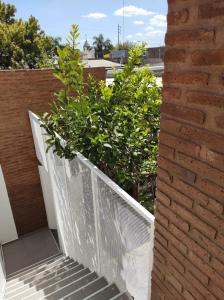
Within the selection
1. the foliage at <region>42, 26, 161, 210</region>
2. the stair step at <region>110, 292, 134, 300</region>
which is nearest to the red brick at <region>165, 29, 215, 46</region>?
the foliage at <region>42, 26, 161, 210</region>

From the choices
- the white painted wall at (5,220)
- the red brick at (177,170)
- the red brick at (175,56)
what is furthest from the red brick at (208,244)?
the white painted wall at (5,220)

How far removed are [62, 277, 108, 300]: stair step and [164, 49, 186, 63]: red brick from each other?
12.3ft

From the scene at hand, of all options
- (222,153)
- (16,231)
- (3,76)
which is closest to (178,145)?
(222,153)

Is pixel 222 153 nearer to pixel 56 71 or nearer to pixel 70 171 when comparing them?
pixel 56 71

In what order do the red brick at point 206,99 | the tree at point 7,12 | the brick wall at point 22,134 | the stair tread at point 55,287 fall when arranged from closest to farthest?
the red brick at point 206,99
the stair tread at point 55,287
the brick wall at point 22,134
the tree at point 7,12

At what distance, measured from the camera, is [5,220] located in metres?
7.99

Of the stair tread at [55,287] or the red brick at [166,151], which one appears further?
the stair tread at [55,287]

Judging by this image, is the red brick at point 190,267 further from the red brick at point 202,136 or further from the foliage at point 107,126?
the foliage at point 107,126

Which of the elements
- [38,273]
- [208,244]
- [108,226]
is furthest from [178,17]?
[38,273]

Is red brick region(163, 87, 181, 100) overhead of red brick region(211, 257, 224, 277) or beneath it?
overhead

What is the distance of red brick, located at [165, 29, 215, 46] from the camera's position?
1.23 metres

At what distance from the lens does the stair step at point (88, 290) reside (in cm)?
405

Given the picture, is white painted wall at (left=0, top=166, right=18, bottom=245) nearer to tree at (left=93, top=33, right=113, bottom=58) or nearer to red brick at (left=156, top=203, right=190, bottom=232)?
red brick at (left=156, top=203, right=190, bottom=232)

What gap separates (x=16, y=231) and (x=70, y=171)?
18.0 ft
